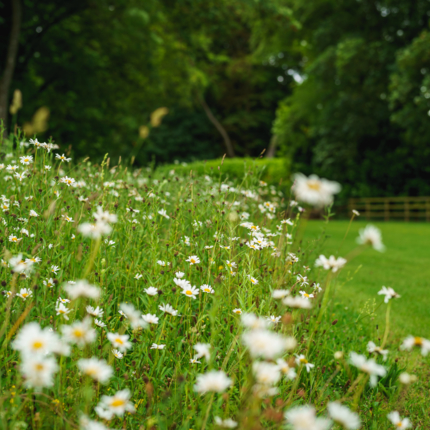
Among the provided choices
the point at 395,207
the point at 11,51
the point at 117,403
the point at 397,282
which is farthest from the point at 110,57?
the point at 395,207

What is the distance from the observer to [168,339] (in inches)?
90.4

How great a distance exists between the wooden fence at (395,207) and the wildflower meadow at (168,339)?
19976 mm

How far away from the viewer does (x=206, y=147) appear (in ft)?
111

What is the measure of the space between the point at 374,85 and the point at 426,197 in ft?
24.1

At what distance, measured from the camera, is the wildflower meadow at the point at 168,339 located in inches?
51.0

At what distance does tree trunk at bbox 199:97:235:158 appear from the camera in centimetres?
3208

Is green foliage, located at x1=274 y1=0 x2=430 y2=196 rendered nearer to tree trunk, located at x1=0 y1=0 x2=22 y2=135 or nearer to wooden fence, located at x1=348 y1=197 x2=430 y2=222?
wooden fence, located at x1=348 y1=197 x2=430 y2=222

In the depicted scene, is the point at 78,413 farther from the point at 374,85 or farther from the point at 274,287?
the point at 374,85

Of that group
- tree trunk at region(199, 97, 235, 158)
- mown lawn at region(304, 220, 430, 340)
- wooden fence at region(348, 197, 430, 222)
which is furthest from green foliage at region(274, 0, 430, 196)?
mown lawn at region(304, 220, 430, 340)

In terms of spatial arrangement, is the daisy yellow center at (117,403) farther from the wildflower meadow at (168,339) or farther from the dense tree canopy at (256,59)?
the dense tree canopy at (256,59)

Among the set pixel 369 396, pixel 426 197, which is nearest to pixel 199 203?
pixel 369 396

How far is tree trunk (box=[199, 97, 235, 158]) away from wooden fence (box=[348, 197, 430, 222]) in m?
11.9

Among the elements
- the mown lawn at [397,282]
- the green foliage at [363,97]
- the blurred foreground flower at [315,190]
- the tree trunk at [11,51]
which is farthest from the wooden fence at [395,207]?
the blurred foreground flower at [315,190]

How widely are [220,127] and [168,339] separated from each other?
31649 mm
